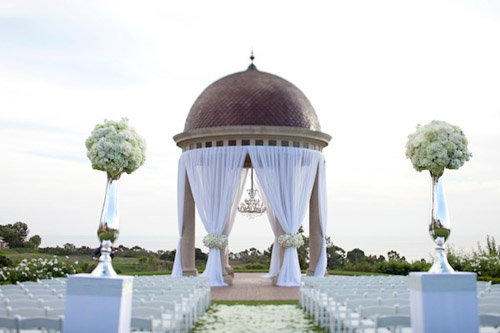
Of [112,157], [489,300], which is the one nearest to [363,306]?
[489,300]

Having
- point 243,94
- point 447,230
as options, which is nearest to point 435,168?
point 447,230

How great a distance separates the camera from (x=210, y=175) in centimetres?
2300

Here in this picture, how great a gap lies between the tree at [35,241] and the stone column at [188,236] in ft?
64.0

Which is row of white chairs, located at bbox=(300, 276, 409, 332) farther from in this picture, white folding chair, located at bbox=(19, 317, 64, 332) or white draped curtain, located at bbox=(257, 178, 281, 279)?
white draped curtain, located at bbox=(257, 178, 281, 279)

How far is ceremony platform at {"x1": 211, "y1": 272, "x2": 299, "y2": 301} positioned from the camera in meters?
18.5

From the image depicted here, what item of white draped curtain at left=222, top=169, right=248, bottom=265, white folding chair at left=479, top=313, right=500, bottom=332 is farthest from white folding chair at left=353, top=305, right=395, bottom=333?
white draped curtain at left=222, top=169, right=248, bottom=265

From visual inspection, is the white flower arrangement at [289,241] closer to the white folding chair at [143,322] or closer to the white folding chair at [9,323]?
the white folding chair at [143,322]

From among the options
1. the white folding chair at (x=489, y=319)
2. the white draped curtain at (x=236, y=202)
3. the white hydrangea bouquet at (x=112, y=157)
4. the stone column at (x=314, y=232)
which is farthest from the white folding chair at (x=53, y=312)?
the stone column at (x=314, y=232)

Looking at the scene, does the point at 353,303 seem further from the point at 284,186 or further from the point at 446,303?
the point at 284,186

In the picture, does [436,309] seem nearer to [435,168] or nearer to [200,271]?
[435,168]

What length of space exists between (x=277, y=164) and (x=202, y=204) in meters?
3.42

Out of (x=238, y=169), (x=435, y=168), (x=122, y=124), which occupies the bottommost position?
(x=435, y=168)

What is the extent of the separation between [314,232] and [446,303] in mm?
15088

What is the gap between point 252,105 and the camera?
23578mm
